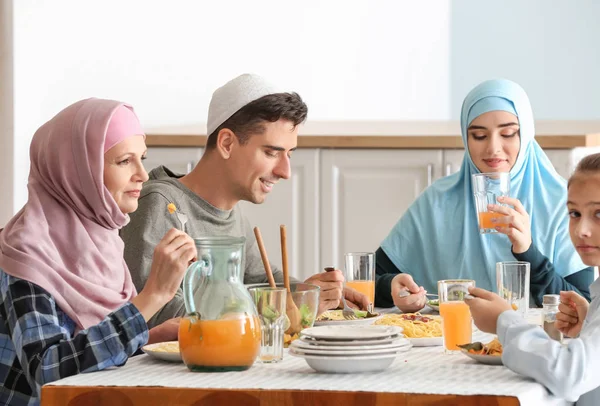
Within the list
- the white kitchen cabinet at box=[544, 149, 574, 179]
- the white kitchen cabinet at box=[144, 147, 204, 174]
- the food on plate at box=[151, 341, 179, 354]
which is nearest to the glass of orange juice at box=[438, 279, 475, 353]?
the food on plate at box=[151, 341, 179, 354]

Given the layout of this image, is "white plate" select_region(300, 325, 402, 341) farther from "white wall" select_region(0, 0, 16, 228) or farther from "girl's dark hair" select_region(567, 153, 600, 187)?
"white wall" select_region(0, 0, 16, 228)

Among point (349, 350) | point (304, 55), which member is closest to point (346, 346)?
point (349, 350)

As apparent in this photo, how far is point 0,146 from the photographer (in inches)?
176

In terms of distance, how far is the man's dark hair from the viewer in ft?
8.72

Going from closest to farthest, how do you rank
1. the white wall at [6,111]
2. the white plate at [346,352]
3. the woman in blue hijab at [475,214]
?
the white plate at [346,352]
the woman in blue hijab at [475,214]
the white wall at [6,111]

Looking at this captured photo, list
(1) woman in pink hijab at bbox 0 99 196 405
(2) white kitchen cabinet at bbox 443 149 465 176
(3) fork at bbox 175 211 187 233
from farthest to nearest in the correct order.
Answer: (2) white kitchen cabinet at bbox 443 149 465 176, (3) fork at bbox 175 211 187 233, (1) woman in pink hijab at bbox 0 99 196 405

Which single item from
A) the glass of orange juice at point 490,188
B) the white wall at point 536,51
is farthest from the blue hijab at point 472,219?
the white wall at point 536,51

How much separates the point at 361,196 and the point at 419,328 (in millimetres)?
2420

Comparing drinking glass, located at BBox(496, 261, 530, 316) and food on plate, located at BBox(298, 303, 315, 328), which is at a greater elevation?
drinking glass, located at BBox(496, 261, 530, 316)

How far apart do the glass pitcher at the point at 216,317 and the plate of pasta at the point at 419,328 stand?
0.36m

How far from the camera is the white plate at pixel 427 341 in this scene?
187 centimetres

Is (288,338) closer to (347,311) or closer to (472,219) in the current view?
(347,311)

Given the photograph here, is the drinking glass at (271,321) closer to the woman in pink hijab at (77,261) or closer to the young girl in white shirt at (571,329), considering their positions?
the woman in pink hijab at (77,261)

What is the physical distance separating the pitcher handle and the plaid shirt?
0.15 m
